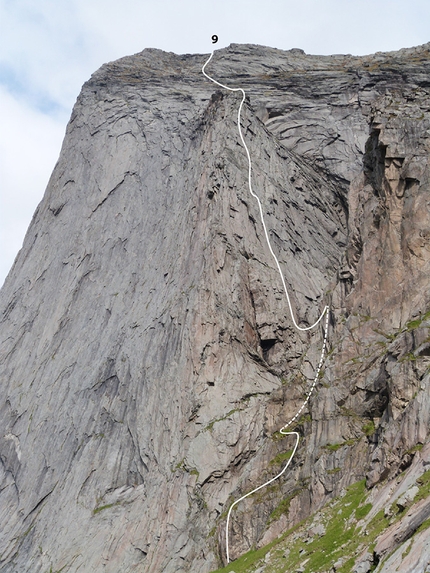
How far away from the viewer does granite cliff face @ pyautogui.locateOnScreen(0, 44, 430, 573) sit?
140 feet

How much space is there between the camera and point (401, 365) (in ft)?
130

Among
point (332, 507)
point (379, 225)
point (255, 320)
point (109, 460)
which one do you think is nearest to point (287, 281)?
point (255, 320)

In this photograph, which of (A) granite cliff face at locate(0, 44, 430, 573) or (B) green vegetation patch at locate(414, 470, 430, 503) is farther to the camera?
(A) granite cliff face at locate(0, 44, 430, 573)

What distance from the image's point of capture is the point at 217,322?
58.2 metres

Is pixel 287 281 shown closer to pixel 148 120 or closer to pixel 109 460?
pixel 109 460

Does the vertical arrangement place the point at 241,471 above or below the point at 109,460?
below

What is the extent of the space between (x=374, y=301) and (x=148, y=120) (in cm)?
3824

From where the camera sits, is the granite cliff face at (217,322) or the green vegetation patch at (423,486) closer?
the green vegetation patch at (423,486)

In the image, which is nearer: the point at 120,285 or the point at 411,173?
the point at 411,173

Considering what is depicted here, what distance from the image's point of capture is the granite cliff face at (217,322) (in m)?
42.6

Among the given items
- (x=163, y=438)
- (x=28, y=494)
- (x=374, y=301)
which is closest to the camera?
(x=374, y=301)

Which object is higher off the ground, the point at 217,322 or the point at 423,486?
the point at 217,322

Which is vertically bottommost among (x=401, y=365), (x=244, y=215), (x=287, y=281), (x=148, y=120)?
(x=401, y=365)

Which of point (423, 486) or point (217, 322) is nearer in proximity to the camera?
point (423, 486)
